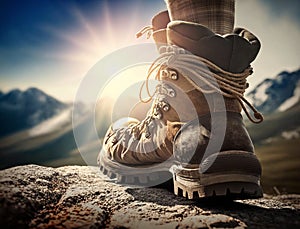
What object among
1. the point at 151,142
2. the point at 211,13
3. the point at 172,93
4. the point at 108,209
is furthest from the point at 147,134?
the point at 211,13

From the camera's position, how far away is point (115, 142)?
1134 mm

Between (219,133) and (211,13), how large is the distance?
0.35 m

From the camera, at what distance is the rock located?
64 centimetres

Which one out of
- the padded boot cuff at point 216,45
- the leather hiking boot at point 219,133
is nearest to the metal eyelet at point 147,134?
the leather hiking boot at point 219,133

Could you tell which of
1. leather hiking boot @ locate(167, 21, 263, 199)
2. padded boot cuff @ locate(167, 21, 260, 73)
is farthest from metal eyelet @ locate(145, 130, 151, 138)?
padded boot cuff @ locate(167, 21, 260, 73)

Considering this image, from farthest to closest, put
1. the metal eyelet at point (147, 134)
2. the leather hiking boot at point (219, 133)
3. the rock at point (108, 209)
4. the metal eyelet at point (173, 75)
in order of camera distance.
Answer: the metal eyelet at point (147, 134), the metal eyelet at point (173, 75), the leather hiking boot at point (219, 133), the rock at point (108, 209)

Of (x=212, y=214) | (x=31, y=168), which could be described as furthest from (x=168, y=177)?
(x=31, y=168)

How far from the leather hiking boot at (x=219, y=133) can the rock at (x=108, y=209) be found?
2.0 inches

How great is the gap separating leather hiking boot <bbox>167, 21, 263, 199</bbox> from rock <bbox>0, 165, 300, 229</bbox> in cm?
5

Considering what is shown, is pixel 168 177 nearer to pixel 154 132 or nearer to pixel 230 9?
pixel 154 132

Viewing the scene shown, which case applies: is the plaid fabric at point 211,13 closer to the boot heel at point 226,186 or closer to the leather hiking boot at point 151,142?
the leather hiking boot at point 151,142

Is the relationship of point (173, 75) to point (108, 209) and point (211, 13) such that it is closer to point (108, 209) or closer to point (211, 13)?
point (211, 13)

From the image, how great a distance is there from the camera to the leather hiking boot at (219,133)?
75cm

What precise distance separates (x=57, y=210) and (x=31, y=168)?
12.2 inches
